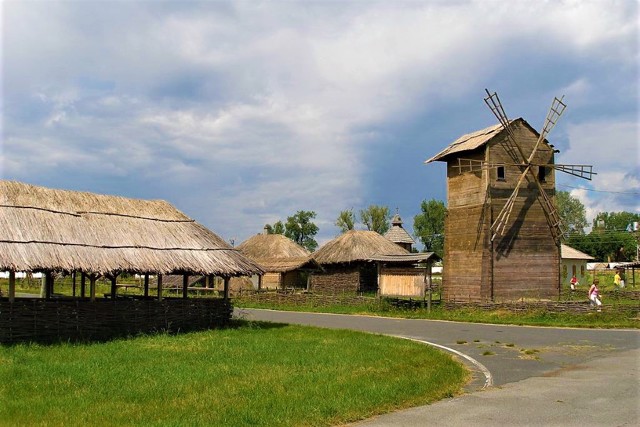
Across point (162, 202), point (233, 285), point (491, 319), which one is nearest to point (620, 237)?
point (233, 285)

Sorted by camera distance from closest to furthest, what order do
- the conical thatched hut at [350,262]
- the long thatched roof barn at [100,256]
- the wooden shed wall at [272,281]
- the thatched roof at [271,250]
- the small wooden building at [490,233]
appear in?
1. the long thatched roof barn at [100,256]
2. the small wooden building at [490,233]
3. the conical thatched hut at [350,262]
4. the wooden shed wall at [272,281]
5. the thatched roof at [271,250]

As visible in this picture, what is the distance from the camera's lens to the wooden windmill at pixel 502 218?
33.0m

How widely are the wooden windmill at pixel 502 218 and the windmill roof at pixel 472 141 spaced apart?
75 mm

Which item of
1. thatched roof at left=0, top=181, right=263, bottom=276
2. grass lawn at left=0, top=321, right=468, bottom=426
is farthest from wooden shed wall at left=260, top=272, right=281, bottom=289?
grass lawn at left=0, top=321, right=468, bottom=426

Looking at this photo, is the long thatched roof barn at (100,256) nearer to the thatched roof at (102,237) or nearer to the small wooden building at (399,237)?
the thatched roof at (102,237)

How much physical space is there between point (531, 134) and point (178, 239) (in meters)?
21.7

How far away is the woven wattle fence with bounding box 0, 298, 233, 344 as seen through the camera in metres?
18.7

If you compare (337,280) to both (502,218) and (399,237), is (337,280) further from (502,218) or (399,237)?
(502,218)

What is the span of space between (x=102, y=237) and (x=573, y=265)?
54231 mm

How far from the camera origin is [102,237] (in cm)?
2147

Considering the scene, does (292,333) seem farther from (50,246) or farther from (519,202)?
(519,202)

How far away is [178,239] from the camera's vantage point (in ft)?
77.9

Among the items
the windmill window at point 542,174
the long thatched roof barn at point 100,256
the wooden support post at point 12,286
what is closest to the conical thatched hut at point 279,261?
the windmill window at point 542,174

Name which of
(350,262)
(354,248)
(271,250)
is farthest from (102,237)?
(271,250)
